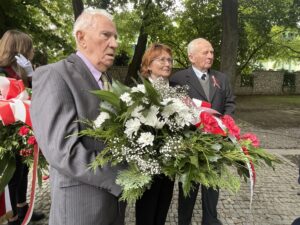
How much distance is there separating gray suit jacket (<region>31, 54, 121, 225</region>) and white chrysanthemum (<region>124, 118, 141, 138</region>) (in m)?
0.21

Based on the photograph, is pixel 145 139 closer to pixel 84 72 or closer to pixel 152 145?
pixel 152 145

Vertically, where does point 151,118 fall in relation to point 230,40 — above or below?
below

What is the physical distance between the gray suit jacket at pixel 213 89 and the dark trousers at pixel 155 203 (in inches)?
39.1

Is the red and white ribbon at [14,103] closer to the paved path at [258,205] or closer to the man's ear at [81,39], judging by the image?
the man's ear at [81,39]

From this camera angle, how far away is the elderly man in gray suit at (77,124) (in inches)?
63.4

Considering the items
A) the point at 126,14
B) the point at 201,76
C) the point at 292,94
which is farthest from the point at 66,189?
the point at 292,94

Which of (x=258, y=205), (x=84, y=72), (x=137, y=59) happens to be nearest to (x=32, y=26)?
(x=137, y=59)

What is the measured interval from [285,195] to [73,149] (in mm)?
4113

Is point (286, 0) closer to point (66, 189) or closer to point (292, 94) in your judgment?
point (66, 189)

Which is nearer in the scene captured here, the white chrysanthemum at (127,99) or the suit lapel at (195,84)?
the white chrysanthemum at (127,99)

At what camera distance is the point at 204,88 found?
3.45 metres

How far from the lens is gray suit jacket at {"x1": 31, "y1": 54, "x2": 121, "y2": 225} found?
63.2 inches

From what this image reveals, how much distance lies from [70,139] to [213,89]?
214 centimetres

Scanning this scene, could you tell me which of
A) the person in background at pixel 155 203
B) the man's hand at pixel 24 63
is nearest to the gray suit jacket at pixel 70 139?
the person in background at pixel 155 203
